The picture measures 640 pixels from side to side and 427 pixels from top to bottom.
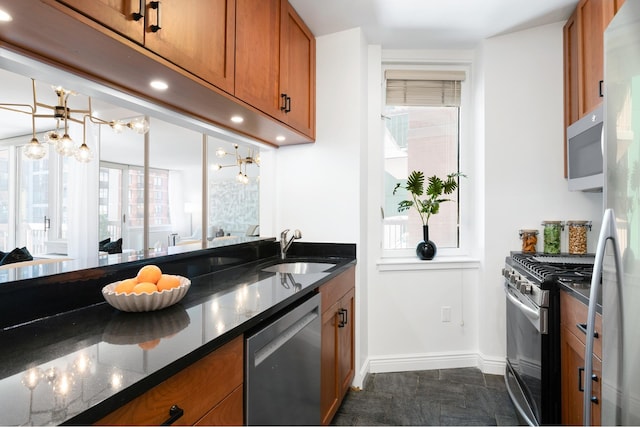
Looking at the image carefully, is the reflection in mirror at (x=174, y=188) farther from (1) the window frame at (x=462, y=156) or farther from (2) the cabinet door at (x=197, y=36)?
(2) the cabinet door at (x=197, y=36)

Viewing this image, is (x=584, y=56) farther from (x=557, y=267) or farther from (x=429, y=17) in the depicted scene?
(x=557, y=267)

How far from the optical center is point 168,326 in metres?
0.98

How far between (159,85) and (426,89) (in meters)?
2.17

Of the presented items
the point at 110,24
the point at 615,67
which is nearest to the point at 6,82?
the point at 110,24

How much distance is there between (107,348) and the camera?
82cm

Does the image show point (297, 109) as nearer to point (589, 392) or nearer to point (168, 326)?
point (168, 326)

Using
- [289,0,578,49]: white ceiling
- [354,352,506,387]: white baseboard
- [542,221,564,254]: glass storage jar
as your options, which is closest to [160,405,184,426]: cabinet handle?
[354,352,506,387]: white baseboard

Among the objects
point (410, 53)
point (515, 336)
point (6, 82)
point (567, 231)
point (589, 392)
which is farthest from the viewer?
point (6, 82)

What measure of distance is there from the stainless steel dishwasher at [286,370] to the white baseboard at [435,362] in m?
1.12

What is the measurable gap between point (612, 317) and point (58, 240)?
Answer: 584cm

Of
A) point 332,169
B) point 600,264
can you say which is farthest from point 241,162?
point 600,264

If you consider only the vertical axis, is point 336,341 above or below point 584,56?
below

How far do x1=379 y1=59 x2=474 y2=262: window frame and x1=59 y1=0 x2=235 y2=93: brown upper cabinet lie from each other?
162 cm

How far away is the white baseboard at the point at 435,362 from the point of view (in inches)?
102
